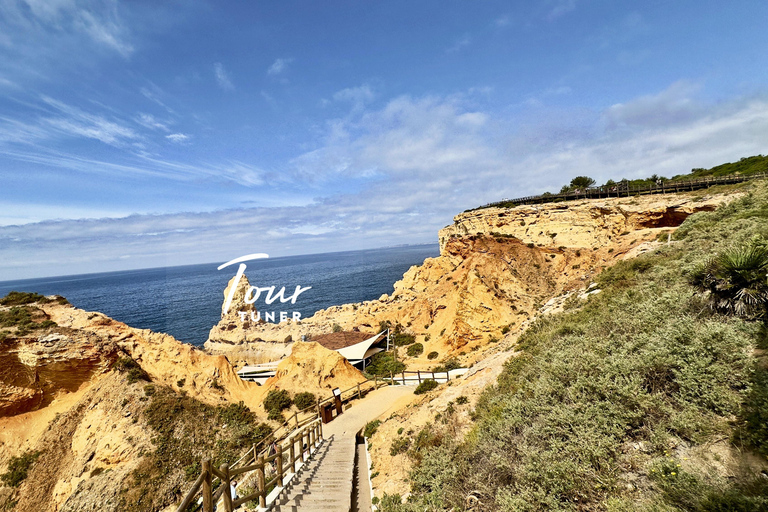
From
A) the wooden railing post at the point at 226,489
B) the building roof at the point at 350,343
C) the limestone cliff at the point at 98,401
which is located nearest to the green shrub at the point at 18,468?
the limestone cliff at the point at 98,401

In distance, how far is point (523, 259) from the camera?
31.7m

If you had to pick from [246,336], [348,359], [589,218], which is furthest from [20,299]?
[589,218]

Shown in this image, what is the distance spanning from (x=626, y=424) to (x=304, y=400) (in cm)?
1819

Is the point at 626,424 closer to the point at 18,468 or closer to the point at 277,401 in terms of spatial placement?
the point at 277,401

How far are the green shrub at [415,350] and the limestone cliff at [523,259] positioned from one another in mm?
654

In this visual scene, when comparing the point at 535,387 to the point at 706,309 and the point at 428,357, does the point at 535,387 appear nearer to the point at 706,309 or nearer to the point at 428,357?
the point at 706,309

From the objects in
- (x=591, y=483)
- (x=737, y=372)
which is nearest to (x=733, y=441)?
(x=737, y=372)

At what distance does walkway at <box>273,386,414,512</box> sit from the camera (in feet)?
27.7

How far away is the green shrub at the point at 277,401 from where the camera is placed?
19.1 metres

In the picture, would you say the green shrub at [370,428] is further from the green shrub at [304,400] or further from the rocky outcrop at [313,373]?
the rocky outcrop at [313,373]

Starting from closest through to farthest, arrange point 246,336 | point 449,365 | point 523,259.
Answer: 1. point 449,365
2. point 523,259
3. point 246,336

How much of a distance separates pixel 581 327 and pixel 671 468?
6305 mm

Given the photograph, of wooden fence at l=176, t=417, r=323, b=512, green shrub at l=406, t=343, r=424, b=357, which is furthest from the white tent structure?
wooden fence at l=176, t=417, r=323, b=512

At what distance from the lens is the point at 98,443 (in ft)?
53.1
